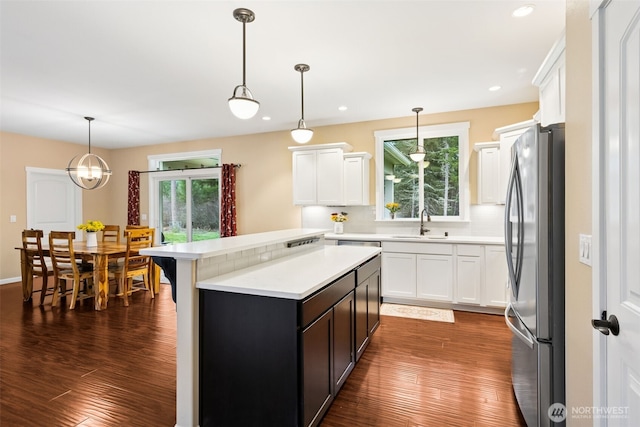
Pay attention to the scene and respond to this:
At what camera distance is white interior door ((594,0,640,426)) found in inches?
39.6

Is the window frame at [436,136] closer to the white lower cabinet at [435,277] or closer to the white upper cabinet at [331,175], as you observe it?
the white upper cabinet at [331,175]

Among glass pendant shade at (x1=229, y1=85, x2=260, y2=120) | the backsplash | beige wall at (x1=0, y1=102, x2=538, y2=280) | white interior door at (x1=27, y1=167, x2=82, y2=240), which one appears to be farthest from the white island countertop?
white interior door at (x1=27, y1=167, x2=82, y2=240)

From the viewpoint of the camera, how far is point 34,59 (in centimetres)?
305

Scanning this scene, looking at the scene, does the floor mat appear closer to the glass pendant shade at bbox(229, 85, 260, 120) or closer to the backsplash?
Result: the backsplash

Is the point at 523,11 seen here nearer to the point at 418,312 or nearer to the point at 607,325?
the point at 607,325

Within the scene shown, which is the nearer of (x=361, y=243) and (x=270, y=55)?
(x=270, y=55)

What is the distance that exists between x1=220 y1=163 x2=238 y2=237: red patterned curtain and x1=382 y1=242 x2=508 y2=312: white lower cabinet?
3.02m

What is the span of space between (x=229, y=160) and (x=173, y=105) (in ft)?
6.10

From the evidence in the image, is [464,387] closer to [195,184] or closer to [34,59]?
[34,59]

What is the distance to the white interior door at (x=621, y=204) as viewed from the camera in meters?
1.00

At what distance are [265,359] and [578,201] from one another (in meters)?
1.69

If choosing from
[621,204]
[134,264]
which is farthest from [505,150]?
[134,264]

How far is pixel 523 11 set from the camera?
7.73ft

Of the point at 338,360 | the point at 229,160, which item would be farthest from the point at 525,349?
the point at 229,160
